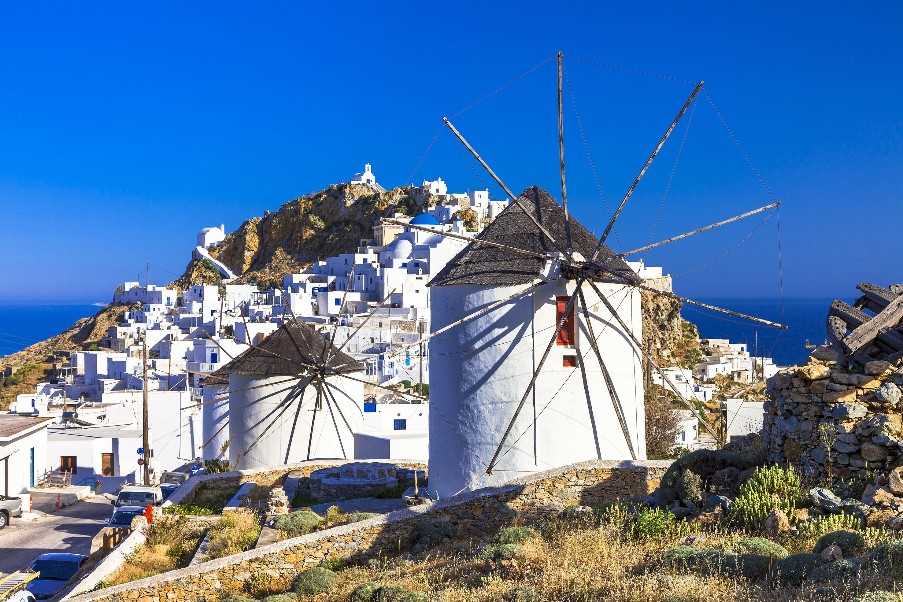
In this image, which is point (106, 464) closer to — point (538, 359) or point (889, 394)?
point (538, 359)

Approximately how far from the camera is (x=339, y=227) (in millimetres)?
104938

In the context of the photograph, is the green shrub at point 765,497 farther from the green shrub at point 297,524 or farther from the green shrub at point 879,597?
the green shrub at point 297,524

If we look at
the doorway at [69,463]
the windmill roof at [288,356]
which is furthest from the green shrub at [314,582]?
the doorway at [69,463]

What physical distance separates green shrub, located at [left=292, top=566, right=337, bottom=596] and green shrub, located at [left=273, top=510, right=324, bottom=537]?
1.83 meters

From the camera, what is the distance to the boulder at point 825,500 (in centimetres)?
852

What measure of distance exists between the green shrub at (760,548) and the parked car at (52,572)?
1014 cm

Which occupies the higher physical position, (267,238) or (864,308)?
(267,238)

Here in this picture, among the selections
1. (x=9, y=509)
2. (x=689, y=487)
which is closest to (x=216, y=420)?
(x=9, y=509)

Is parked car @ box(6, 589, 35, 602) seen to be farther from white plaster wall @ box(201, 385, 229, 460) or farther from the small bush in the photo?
white plaster wall @ box(201, 385, 229, 460)

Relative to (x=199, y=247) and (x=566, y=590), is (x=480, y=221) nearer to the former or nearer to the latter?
(x=199, y=247)

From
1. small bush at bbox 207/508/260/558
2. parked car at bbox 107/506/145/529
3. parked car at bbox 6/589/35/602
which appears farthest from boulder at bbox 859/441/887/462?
parked car at bbox 107/506/145/529

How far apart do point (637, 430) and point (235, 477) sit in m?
8.20

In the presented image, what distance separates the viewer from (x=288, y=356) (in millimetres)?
20203

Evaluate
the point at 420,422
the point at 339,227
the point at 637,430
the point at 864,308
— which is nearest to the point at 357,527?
the point at 637,430
